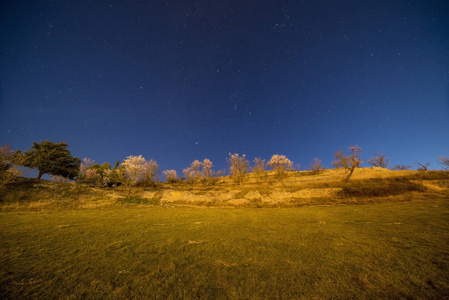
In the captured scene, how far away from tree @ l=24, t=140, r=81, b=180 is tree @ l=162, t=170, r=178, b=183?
2584cm

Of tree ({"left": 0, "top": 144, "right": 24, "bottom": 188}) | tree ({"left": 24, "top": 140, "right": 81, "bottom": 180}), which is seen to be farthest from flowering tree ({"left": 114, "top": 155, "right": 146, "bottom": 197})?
tree ({"left": 24, "top": 140, "right": 81, "bottom": 180})

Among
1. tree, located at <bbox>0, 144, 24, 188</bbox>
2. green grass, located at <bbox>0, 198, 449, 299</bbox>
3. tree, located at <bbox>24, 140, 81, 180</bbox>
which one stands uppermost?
tree, located at <bbox>24, 140, 81, 180</bbox>

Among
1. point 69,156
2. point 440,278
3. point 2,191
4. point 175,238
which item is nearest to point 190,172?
point 69,156

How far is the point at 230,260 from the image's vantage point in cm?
328

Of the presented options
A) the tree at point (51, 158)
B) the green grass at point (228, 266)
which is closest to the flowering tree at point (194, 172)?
the tree at point (51, 158)

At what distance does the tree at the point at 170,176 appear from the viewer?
191 ft

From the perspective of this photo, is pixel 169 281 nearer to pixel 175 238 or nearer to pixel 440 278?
pixel 175 238

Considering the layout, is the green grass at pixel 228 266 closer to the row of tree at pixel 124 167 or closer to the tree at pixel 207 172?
the row of tree at pixel 124 167

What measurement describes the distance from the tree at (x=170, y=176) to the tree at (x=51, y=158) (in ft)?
84.8

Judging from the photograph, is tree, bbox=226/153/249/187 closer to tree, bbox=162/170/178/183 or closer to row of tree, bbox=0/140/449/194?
row of tree, bbox=0/140/449/194

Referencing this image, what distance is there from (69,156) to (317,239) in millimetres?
55924

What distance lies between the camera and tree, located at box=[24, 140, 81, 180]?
35.4 metres

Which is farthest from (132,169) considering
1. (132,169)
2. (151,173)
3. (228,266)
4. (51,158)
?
(228,266)

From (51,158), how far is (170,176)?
31.9 meters
